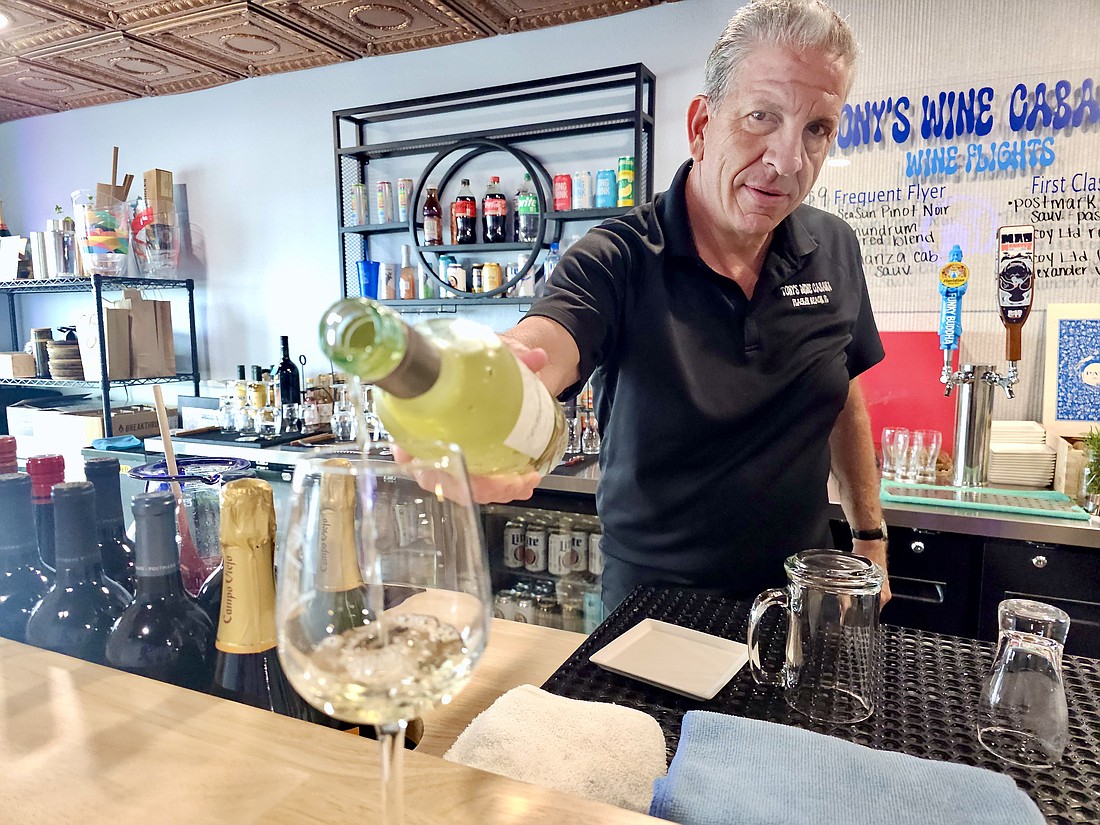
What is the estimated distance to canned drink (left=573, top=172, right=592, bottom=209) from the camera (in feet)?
8.86

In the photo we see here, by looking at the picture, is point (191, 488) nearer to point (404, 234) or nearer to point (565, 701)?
point (565, 701)

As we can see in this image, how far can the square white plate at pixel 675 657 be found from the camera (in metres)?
0.76

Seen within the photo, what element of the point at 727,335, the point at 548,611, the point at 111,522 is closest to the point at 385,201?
the point at 548,611

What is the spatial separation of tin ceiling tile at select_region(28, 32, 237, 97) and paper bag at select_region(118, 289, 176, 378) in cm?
96

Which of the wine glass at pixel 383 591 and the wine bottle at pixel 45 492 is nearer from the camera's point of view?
the wine glass at pixel 383 591

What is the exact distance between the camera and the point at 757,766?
54 cm

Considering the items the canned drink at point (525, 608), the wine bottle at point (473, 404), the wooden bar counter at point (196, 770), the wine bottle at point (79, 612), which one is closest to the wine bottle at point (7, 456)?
the wine bottle at point (79, 612)

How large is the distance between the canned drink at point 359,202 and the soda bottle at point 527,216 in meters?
0.72

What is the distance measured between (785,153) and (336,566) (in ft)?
3.33

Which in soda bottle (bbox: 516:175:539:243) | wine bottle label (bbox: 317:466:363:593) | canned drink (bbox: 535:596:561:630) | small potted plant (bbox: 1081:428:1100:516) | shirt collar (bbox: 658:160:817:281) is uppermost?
soda bottle (bbox: 516:175:539:243)

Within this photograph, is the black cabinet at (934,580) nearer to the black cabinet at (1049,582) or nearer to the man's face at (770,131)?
the black cabinet at (1049,582)

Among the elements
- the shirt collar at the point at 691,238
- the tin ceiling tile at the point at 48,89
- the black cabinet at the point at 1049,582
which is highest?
the tin ceiling tile at the point at 48,89

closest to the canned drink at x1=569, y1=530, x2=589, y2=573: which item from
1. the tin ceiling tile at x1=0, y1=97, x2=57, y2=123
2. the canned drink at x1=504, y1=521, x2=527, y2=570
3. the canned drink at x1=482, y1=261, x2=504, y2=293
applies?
the canned drink at x1=504, y1=521, x2=527, y2=570

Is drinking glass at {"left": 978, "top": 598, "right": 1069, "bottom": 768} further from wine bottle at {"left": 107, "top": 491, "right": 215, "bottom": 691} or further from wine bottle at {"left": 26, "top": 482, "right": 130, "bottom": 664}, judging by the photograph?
wine bottle at {"left": 26, "top": 482, "right": 130, "bottom": 664}
